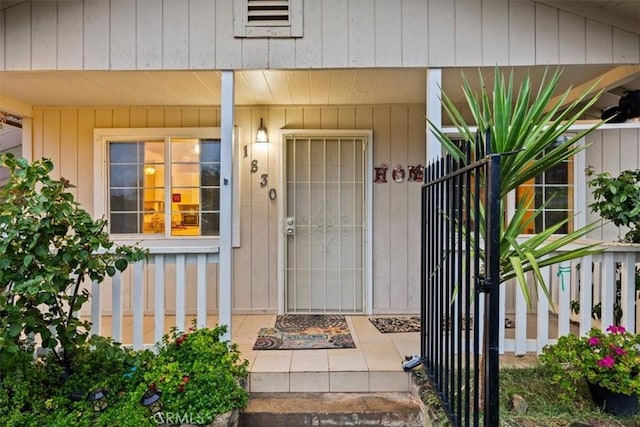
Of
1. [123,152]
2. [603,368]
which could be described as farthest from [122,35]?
[603,368]

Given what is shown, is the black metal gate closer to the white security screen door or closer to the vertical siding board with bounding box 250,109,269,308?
the white security screen door

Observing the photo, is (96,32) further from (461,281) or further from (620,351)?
(620,351)

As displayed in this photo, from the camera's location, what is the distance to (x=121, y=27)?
2.94 metres

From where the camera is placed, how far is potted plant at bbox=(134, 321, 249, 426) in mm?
2213

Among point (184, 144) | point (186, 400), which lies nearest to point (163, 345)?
point (186, 400)

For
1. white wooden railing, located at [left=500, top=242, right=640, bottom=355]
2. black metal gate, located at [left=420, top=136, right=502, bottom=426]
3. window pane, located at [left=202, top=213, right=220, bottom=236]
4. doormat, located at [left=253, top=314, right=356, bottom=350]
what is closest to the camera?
black metal gate, located at [left=420, top=136, right=502, bottom=426]

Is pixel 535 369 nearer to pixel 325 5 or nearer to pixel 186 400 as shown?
pixel 186 400

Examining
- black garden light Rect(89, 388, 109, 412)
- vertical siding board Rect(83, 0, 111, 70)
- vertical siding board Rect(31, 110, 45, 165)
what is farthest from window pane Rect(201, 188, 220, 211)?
black garden light Rect(89, 388, 109, 412)

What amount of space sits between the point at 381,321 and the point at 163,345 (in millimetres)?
2105

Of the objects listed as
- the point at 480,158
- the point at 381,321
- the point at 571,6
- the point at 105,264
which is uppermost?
the point at 571,6

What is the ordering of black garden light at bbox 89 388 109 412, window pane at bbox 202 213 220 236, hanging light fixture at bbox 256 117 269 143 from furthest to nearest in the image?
window pane at bbox 202 213 220 236, hanging light fixture at bbox 256 117 269 143, black garden light at bbox 89 388 109 412

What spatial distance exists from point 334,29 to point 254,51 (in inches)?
24.3

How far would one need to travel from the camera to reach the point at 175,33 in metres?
2.95

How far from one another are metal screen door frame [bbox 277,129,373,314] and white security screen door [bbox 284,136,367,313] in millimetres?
28
